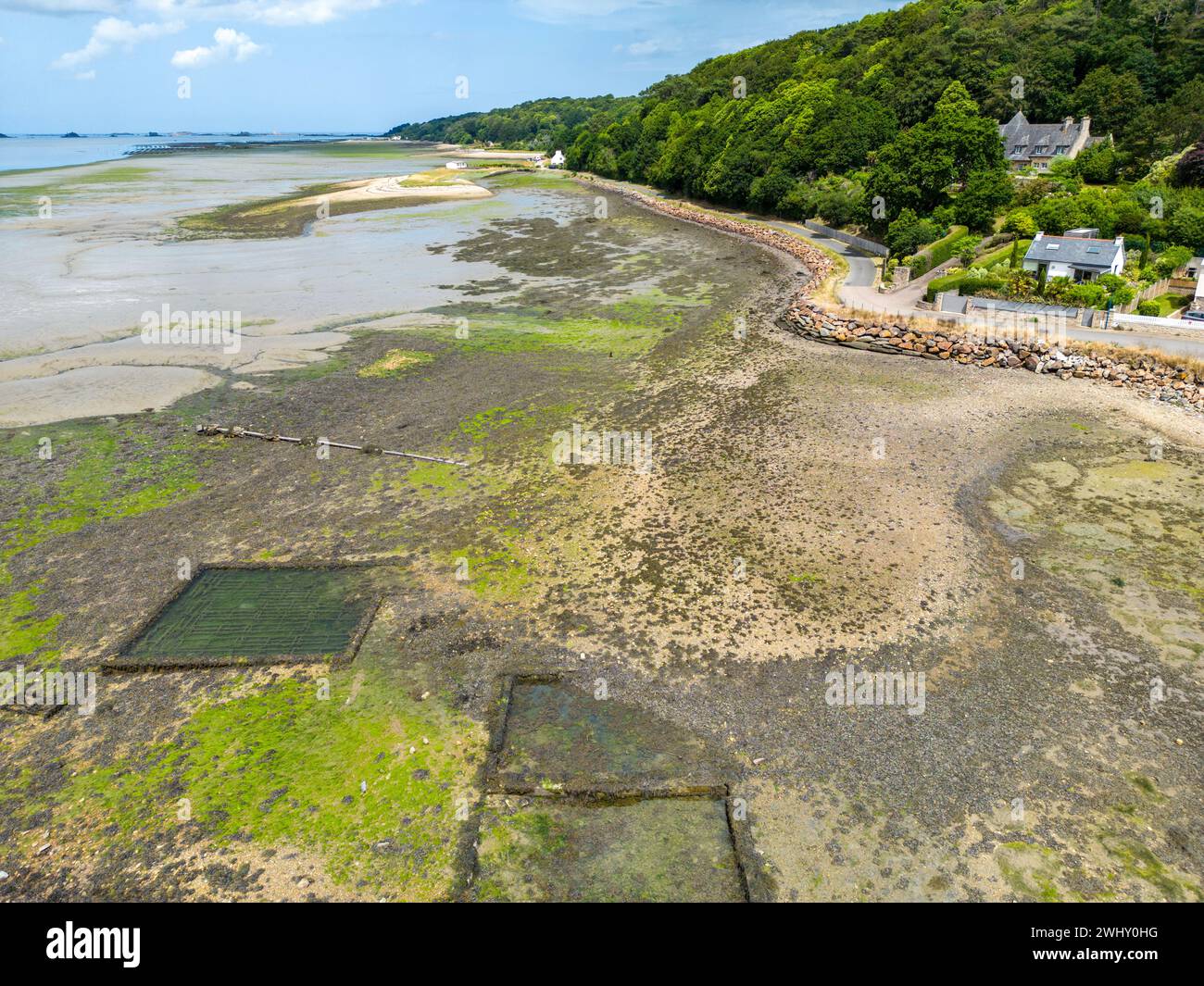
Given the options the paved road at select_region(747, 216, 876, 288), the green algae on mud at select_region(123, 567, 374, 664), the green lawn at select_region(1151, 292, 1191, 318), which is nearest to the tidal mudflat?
the green algae on mud at select_region(123, 567, 374, 664)

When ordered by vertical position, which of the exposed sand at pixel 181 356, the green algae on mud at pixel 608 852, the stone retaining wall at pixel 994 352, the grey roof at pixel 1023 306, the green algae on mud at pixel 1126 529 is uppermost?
the grey roof at pixel 1023 306

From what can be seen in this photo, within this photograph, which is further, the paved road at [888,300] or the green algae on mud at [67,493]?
the paved road at [888,300]

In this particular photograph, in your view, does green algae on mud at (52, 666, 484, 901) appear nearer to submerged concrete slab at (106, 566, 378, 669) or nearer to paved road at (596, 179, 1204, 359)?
submerged concrete slab at (106, 566, 378, 669)

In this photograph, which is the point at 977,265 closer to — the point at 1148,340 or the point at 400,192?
the point at 1148,340

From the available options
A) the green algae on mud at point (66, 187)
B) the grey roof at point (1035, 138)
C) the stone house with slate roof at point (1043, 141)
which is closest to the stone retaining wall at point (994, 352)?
the stone house with slate roof at point (1043, 141)

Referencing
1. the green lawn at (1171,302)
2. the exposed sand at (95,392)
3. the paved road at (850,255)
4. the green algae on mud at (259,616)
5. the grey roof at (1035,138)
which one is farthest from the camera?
the grey roof at (1035,138)

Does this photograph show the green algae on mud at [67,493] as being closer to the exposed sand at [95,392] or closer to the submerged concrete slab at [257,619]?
the exposed sand at [95,392]
